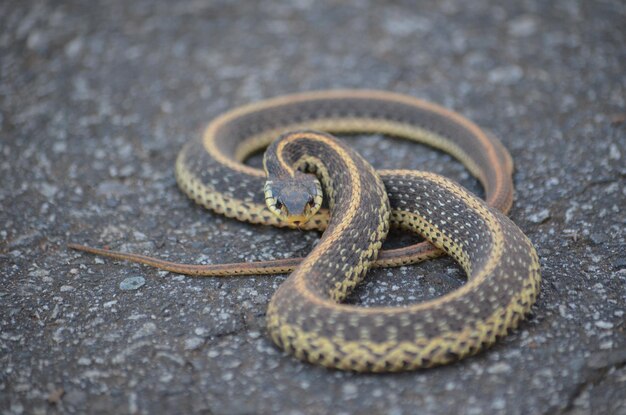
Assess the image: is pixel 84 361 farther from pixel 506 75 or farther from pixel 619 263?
pixel 506 75

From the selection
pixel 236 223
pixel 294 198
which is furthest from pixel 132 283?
pixel 294 198

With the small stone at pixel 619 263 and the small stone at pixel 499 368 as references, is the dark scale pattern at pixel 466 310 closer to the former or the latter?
the small stone at pixel 499 368

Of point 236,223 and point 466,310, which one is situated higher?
point 466,310

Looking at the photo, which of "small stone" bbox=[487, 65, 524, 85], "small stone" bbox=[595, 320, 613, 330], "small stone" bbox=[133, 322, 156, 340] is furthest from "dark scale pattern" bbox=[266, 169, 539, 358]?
"small stone" bbox=[487, 65, 524, 85]

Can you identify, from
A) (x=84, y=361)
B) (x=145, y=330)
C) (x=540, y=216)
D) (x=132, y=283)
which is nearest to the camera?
(x=84, y=361)

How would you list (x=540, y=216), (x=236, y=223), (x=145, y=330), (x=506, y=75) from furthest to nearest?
(x=506, y=75)
(x=236, y=223)
(x=540, y=216)
(x=145, y=330)

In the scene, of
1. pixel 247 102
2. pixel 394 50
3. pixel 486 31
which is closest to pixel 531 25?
pixel 486 31

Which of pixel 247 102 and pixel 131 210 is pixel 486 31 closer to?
pixel 247 102
